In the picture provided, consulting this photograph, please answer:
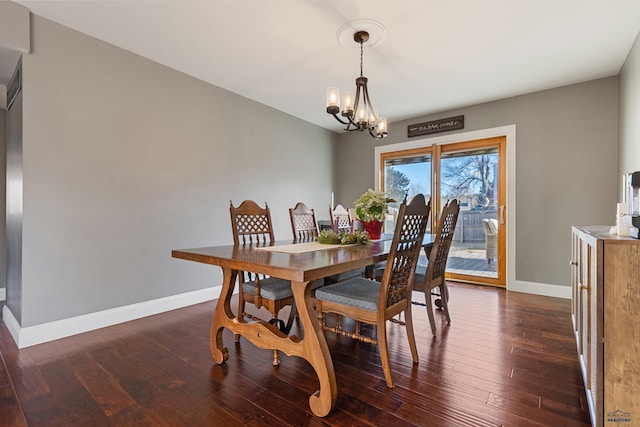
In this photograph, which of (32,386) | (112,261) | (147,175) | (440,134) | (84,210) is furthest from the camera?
(440,134)

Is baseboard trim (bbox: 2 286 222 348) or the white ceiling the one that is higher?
the white ceiling

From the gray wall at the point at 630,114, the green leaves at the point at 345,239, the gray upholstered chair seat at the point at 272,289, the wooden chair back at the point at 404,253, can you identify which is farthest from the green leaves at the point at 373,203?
the gray wall at the point at 630,114

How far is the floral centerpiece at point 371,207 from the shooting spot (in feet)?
7.95

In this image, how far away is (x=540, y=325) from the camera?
2.62 m

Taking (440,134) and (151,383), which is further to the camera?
(440,134)

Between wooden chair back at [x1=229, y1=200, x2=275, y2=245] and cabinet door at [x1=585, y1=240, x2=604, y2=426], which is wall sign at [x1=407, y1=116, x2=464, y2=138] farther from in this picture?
cabinet door at [x1=585, y1=240, x2=604, y2=426]

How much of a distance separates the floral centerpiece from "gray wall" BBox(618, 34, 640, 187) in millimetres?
2057

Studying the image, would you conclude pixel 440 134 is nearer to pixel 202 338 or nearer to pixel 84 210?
pixel 202 338

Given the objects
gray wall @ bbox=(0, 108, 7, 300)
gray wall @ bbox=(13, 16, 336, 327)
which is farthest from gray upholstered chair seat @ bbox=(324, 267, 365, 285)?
gray wall @ bbox=(0, 108, 7, 300)

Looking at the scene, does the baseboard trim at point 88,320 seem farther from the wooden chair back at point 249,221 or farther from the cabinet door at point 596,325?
the cabinet door at point 596,325

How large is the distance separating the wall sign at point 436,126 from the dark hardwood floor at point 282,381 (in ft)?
9.25

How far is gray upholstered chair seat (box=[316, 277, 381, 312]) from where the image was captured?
5.65 ft

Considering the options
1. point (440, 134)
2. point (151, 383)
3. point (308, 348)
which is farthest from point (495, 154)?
point (151, 383)

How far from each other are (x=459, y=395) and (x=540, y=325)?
5.11 ft
